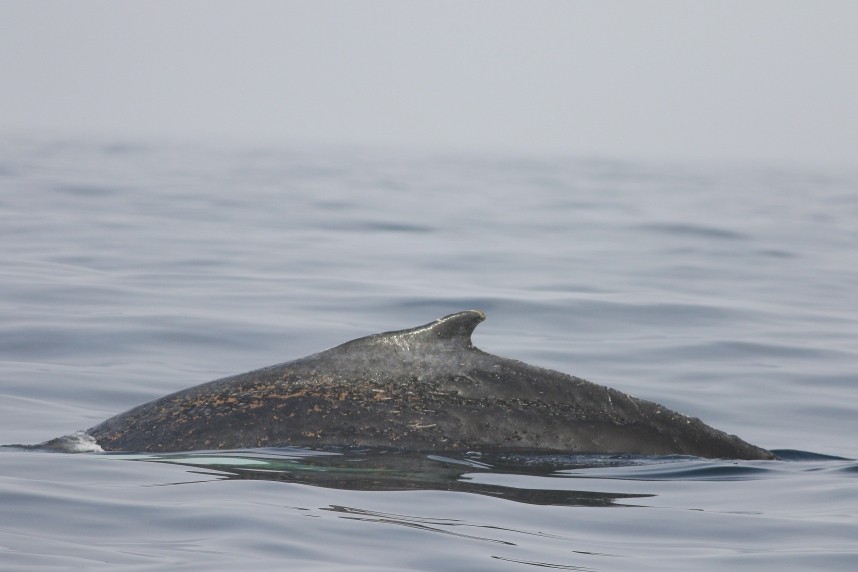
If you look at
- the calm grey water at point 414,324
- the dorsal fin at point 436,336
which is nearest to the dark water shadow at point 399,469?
the calm grey water at point 414,324

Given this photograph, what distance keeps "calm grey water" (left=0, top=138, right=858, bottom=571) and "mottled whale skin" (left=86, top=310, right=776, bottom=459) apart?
0.48 feet

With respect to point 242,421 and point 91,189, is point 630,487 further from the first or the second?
point 91,189

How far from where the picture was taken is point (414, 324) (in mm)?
16031

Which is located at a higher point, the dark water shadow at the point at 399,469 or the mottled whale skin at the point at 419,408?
the mottled whale skin at the point at 419,408

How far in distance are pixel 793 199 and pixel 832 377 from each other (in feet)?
98.6

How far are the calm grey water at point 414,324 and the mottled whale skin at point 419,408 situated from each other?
0.48 feet

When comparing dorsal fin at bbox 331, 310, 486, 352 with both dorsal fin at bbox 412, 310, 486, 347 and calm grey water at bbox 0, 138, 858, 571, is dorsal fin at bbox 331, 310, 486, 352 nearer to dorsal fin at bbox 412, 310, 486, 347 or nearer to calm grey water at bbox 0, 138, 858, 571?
dorsal fin at bbox 412, 310, 486, 347

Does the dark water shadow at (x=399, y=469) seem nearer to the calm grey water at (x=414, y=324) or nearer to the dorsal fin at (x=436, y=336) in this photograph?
the calm grey water at (x=414, y=324)

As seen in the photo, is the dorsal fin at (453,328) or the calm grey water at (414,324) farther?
the dorsal fin at (453,328)

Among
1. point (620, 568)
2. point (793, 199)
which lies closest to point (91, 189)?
point (793, 199)

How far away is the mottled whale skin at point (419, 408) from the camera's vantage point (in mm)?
7762

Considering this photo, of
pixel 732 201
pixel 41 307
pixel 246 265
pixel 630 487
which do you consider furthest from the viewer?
pixel 732 201

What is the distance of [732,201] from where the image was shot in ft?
133

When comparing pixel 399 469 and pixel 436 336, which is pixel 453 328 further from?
pixel 399 469
